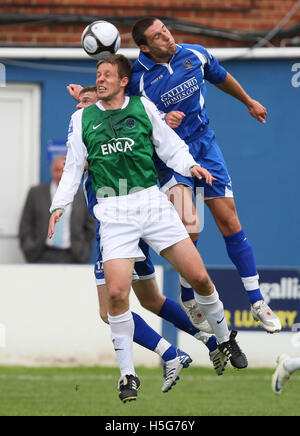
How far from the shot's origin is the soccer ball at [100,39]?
356 inches

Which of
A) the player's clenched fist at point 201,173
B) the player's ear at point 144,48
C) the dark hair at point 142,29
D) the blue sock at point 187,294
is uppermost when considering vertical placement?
the dark hair at point 142,29

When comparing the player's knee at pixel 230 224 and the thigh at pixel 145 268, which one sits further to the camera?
the thigh at pixel 145 268

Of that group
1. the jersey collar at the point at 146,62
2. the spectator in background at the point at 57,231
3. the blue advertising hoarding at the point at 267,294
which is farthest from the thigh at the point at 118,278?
the spectator in background at the point at 57,231

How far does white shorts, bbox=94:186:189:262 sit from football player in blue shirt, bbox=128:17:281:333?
14.8 inches

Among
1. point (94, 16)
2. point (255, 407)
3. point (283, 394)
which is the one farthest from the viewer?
point (94, 16)

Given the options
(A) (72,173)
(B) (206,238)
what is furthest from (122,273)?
(B) (206,238)

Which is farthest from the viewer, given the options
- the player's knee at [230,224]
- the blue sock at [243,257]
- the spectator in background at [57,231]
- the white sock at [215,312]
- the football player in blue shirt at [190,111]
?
the spectator in background at [57,231]

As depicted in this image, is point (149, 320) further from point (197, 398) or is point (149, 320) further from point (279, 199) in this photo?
point (279, 199)

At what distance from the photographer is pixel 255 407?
558 inches

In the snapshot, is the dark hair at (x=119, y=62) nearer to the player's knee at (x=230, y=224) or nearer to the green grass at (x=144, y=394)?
the player's knee at (x=230, y=224)

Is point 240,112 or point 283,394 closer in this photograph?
point 283,394

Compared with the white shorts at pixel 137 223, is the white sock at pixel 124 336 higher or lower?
lower

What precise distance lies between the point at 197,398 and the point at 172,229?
6.28m

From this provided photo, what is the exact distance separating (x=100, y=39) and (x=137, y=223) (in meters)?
1.47
